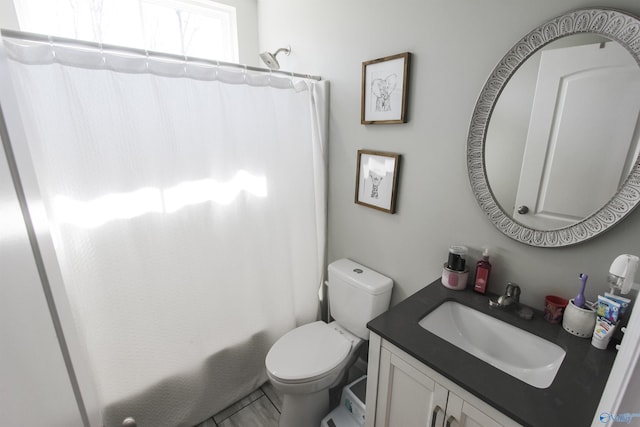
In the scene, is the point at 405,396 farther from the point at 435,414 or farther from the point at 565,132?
the point at 565,132

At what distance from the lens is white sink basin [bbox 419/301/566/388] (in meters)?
0.96

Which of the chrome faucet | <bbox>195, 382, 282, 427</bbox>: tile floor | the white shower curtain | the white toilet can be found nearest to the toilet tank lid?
the white toilet

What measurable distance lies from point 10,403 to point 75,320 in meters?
1.07

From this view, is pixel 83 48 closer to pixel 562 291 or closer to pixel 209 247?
pixel 209 247

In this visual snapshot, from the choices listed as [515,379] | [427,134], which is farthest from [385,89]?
[515,379]

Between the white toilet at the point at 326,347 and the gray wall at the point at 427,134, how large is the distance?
5.9 inches

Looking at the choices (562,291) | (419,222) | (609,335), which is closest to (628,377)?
(609,335)

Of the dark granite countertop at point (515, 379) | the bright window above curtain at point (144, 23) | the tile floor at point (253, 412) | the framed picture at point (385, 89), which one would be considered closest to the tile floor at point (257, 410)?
the tile floor at point (253, 412)

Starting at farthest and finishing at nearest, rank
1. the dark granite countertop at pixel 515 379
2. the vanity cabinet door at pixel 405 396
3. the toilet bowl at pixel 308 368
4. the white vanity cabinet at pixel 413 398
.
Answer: the toilet bowl at pixel 308 368 < the vanity cabinet door at pixel 405 396 < the white vanity cabinet at pixel 413 398 < the dark granite countertop at pixel 515 379

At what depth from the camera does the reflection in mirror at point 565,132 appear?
2.82 feet

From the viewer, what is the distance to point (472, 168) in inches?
46.2

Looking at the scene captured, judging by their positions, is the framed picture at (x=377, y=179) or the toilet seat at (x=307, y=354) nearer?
the toilet seat at (x=307, y=354)

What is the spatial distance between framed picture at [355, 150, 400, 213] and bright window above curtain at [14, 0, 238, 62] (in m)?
1.46

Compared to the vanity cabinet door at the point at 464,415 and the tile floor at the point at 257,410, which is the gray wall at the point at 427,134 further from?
the tile floor at the point at 257,410
